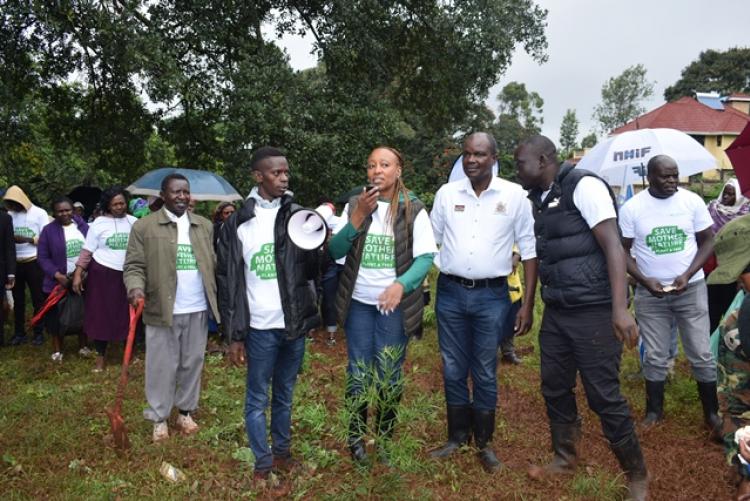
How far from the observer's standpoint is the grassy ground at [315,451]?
3.41 m

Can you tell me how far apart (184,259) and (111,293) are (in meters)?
2.44

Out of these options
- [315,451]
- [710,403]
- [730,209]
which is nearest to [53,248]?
[315,451]

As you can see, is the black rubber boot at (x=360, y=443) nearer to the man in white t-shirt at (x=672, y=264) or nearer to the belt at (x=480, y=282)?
the belt at (x=480, y=282)

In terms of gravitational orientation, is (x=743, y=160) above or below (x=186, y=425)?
above

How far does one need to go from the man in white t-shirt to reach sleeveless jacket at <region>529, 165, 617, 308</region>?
1.32 meters

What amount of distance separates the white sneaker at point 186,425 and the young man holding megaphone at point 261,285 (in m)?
1.20

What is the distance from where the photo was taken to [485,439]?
3.77 m

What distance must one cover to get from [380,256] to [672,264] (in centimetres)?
233

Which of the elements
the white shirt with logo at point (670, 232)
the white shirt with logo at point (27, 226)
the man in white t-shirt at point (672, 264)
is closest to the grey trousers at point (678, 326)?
the man in white t-shirt at point (672, 264)

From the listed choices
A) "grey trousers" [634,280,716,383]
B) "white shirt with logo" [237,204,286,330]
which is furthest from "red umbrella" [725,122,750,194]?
"white shirt with logo" [237,204,286,330]

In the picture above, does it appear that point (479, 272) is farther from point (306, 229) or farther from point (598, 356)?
point (306, 229)

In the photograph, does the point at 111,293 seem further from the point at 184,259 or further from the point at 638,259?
the point at 638,259

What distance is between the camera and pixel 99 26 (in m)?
7.43

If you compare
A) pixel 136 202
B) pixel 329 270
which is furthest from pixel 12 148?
pixel 329 270
